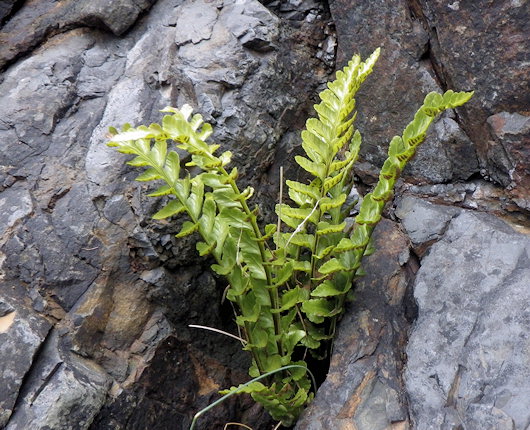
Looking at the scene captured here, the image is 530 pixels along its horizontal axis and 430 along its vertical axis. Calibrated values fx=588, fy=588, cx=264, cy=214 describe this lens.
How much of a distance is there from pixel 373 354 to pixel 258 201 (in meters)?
0.84

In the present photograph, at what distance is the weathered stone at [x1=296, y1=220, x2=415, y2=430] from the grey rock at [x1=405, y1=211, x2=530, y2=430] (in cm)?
10

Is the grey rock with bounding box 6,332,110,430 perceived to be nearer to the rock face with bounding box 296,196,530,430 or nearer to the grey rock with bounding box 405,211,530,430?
the rock face with bounding box 296,196,530,430

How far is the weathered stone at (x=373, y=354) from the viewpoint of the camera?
82.6 inches

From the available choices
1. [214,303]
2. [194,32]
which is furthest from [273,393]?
[194,32]

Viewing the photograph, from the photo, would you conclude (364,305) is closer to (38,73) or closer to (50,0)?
(38,73)

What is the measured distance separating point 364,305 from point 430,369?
0.44m

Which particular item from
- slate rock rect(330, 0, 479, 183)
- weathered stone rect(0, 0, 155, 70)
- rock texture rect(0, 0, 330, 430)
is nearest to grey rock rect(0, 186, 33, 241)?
rock texture rect(0, 0, 330, 430)

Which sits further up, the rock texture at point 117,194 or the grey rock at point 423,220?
the rock texture at point 117,194

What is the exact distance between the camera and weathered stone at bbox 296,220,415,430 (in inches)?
82.6

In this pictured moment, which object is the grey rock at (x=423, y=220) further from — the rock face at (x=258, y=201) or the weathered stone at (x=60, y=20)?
the weathered stone at (x=60, y=20)

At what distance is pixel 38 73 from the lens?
271 centimetres

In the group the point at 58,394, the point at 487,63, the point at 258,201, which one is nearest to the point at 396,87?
the point at 487,63

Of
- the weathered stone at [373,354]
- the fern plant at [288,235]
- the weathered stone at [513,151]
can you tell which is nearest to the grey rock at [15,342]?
the fern plant at [288,235]

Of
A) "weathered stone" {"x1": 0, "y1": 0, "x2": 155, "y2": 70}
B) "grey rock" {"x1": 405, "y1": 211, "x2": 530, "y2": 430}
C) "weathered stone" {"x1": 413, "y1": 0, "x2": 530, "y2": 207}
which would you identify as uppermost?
"weathered stone" {"x1": 0, "y1": 0, "x2": 155, "y2": 70}
